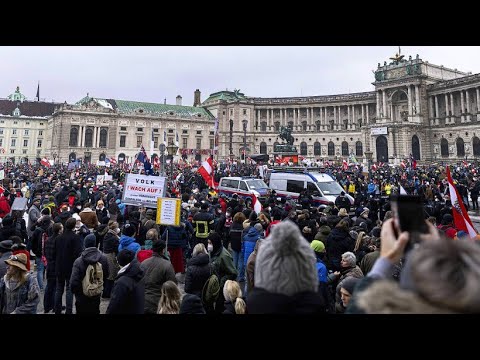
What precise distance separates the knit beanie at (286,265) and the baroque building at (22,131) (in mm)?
91560

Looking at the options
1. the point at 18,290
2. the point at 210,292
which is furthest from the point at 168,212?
the point at 18,290

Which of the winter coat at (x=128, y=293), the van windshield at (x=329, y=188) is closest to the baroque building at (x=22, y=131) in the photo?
the van windshield at (x=329, y=188)

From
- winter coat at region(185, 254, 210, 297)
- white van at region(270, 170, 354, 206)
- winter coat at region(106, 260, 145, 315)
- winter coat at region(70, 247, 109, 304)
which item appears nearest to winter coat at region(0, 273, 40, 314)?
winter coat at region(70, 247, 109, 304)

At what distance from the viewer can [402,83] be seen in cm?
6462

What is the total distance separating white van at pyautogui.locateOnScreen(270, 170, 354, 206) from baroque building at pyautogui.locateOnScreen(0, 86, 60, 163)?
79442 millimetres

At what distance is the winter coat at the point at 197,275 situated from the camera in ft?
17.5

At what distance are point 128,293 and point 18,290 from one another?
1756 mm

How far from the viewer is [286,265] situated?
2.37 metres

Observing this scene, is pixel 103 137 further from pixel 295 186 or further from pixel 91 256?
pixel 91 256

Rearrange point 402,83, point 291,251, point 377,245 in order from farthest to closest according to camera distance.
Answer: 1. point 402,83
2. point 377,245
3. point 291,251

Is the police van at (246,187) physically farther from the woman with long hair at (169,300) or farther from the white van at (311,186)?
the woman with long hair at (169,300)
